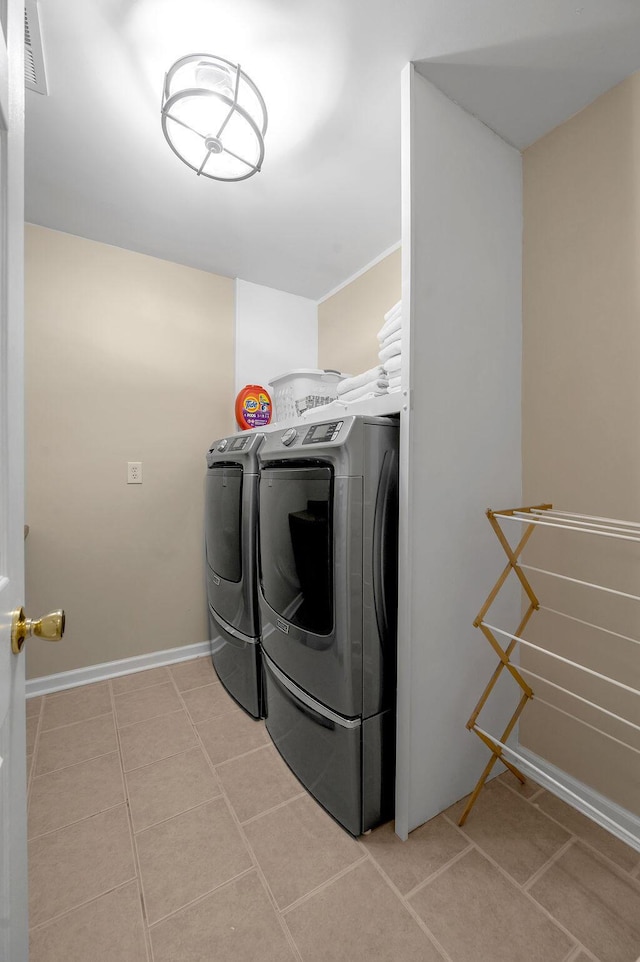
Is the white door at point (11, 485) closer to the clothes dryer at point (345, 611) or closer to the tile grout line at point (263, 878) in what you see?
the tile grout line at point (263, 878)

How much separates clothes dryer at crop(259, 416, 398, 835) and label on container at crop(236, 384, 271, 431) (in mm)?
1173

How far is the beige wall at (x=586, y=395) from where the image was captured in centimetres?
123

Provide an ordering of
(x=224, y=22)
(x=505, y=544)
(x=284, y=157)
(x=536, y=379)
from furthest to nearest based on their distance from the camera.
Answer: (x=284, y=157), (x=536, y=379), (x=505, y=544), (x=224, y=22)

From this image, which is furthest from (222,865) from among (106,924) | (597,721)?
(597,721)

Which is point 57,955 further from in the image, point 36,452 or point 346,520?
point 36,452

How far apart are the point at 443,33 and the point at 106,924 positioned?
2.57 metres

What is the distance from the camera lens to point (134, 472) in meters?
2.29

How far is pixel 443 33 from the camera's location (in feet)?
3.71

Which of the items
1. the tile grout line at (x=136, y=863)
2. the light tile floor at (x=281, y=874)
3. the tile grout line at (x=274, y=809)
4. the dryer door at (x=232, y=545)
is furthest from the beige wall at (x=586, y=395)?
the tile grout line at (x=136, y=863)

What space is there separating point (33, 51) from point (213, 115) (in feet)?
1.74

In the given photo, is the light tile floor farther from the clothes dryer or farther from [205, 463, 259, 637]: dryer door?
[205, 463, 259, 637]: dryer door

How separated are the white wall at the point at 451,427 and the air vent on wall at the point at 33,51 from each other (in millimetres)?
1084

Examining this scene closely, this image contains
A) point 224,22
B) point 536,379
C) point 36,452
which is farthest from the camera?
point 36,452

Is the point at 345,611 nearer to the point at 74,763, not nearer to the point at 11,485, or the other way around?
the point at 11,485
